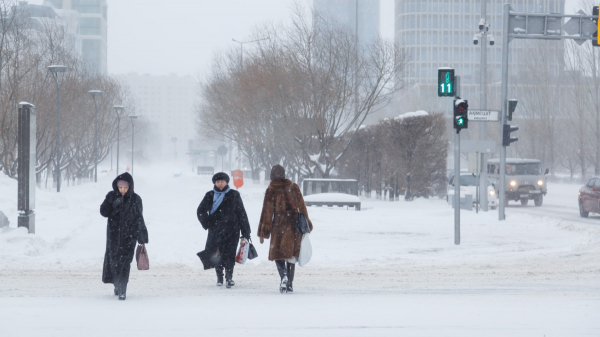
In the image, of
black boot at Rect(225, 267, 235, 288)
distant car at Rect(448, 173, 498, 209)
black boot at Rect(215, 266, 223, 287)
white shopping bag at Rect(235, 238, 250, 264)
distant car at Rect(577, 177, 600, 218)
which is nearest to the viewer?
white shopping bag at Rect(235, 238, 250, 264)

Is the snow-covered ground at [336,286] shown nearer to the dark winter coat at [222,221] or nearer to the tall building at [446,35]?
the dark winter coat at [222,221]

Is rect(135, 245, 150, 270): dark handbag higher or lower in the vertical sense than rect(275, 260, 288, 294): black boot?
higher

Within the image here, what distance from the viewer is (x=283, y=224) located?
8688 mm

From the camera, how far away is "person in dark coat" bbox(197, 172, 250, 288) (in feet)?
29.5

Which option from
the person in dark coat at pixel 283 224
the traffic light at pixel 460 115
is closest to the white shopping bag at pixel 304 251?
→ the person in dark coat at pixel 283 224

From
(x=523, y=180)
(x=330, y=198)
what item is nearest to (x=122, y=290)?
(x=330, y=198)

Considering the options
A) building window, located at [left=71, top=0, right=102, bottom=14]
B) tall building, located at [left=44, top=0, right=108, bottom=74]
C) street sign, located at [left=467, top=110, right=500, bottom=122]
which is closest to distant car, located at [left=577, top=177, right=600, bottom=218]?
street sign, located at [left=467, top=110, right=500, bottom=122]

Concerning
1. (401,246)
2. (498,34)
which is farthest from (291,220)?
(498,34)

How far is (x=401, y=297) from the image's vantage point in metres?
8.50

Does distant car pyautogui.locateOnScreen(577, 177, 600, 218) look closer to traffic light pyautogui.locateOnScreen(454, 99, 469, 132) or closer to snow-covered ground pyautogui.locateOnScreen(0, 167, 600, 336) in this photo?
snow-covered ground pyautogui.locateOnScreen(0, 167, 600, 336)

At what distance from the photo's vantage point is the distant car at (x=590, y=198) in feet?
75.9

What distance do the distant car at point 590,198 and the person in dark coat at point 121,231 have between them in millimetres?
18666

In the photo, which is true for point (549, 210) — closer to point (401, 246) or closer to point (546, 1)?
point (401, 246)

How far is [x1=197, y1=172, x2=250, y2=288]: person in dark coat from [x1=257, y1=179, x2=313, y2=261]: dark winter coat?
41 cm
